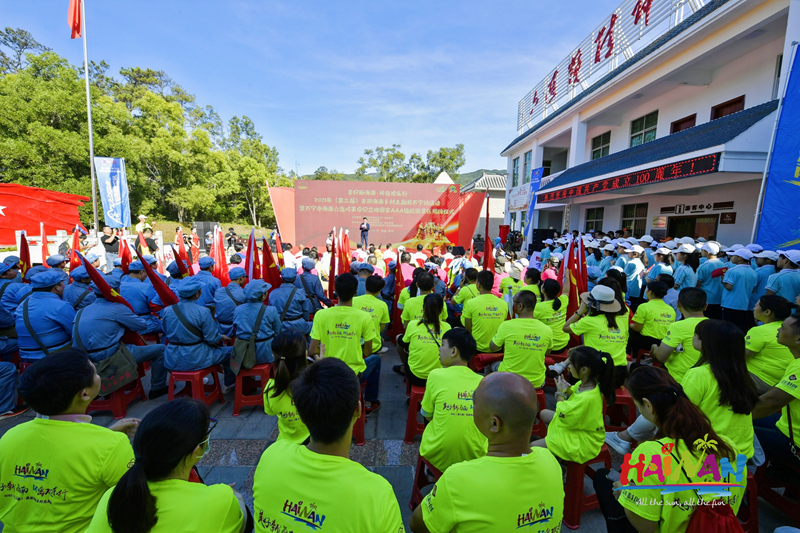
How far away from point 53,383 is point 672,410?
9.09 ft

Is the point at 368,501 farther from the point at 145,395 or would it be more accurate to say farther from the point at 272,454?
the point at 145,395

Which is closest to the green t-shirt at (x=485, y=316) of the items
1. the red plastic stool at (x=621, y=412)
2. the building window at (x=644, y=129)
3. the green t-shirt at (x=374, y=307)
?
the green t-shirt at (x=374, y=307)

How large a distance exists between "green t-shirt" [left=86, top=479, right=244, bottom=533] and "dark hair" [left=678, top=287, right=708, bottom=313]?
377 centimetres

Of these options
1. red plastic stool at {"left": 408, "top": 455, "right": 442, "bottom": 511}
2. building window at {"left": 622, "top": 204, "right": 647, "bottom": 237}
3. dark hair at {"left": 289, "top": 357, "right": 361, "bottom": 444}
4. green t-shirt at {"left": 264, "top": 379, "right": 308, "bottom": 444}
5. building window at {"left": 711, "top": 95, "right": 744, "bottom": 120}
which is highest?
building window at {"left": 711, "top": 95, "right": 744, "bottom": 120}

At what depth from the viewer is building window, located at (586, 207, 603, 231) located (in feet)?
48.5

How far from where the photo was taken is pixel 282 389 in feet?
7.80

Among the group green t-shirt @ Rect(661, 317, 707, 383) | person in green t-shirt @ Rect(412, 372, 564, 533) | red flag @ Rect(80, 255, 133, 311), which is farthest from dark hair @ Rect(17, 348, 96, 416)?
green t-shirt @ Rect(661, 317, 707, 383)

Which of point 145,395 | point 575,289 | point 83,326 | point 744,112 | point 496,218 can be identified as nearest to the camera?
point 83,326

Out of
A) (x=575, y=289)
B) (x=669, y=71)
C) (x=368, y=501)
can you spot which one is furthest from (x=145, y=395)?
(x=669, y=71)

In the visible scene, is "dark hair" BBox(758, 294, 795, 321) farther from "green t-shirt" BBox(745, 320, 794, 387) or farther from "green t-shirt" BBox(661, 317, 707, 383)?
"green t-shirt" BBox(661, 317, 707, 383)

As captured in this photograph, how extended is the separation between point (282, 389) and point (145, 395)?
271cm

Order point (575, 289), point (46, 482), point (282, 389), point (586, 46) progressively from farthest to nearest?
point (586, 46), point (575, 289), point (282, 389), point (46, 482)

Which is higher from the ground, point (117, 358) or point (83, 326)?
point (83, 326)

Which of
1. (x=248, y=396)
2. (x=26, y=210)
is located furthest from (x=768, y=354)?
(x=26, y=210)
